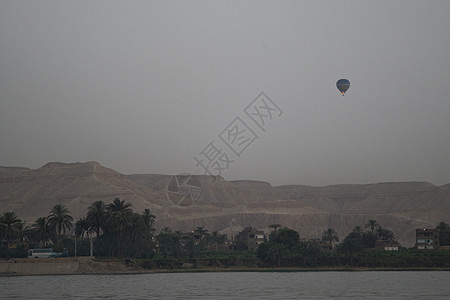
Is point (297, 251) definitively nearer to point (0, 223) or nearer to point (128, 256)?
point (128, 256)

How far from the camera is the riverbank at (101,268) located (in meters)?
144

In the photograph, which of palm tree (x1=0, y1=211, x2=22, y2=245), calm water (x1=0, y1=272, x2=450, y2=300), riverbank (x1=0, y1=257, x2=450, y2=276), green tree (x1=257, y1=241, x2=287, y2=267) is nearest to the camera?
calm water (x1=0, y1=272, x2=450, y2=300)

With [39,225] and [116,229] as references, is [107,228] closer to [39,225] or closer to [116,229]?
[116,229]

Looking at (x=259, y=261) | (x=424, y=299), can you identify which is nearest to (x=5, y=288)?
(x=424, y=299)

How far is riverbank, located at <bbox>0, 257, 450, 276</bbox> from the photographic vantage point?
144375mm

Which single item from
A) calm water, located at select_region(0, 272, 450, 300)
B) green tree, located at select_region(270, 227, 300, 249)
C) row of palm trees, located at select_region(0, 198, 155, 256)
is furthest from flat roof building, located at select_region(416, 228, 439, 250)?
calm water, located at select_region(0, 272, 450, 300)

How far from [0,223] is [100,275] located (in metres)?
29.0

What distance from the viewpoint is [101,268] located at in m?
147

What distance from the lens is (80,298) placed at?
84.9m

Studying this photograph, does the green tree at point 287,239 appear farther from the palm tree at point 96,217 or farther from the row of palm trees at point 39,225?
the row of palm trees at point 39,225

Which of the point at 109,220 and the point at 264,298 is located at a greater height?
the point at 109,220

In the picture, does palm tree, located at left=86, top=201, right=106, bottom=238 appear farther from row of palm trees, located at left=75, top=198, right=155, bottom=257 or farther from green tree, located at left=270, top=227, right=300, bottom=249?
green tree, located at left=270, top=227, right=300, bottom=249

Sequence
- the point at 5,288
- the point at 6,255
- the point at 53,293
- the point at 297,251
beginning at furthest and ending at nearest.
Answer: the point at 297,251, the point at 6,255, the point at 5,288, the point at 53,293

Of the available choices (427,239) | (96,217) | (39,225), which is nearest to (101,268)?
(96,217)
